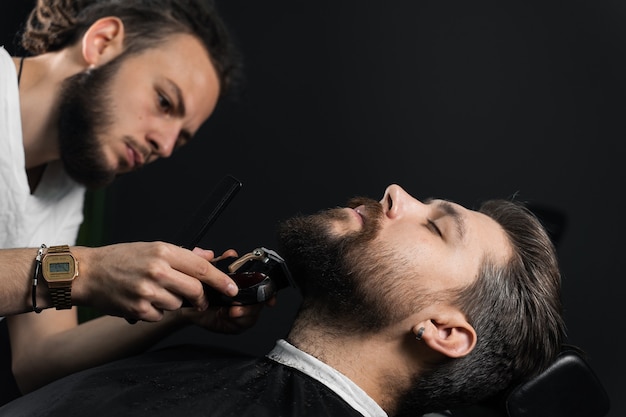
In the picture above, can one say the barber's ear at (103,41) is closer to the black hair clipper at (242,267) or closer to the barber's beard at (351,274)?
the black hair clipper at (242,267)

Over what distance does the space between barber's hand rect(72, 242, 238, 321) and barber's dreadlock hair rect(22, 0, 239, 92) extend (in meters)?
1.06

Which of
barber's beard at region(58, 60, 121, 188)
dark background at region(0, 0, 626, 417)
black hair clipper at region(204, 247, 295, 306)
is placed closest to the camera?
black hair clipper at region(204, 247, 295, 306)

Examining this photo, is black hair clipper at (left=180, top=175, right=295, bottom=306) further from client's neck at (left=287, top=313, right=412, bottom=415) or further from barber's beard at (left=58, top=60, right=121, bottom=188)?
barber's beard at (left=58, top=60, right=121, bottom=188)

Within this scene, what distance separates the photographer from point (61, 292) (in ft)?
5.19

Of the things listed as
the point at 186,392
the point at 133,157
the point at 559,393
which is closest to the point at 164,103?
the point at 133,157

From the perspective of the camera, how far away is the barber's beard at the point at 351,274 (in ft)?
5.46

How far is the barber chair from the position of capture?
1717 millimetres

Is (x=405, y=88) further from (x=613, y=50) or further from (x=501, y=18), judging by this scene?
(x=613, y=50)

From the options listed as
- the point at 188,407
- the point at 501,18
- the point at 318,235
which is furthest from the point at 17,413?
the point at 501,18

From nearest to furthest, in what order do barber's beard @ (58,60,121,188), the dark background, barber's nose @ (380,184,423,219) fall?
barber's nose @ (380,184,423,219), barber's beard @ (58,60,121,188), the dark background

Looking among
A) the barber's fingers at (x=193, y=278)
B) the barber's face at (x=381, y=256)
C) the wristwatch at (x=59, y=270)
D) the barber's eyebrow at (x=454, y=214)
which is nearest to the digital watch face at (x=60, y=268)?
the wristwatch at (x=59, y=270)

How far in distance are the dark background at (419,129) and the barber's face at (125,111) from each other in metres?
0.51

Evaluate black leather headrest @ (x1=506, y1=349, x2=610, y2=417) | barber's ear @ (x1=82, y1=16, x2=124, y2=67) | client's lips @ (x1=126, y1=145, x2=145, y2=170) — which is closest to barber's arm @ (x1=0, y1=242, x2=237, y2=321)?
black leather headrest @ (x1=506, y1=349, x2=610, y2=417)

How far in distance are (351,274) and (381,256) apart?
0.08 meters
